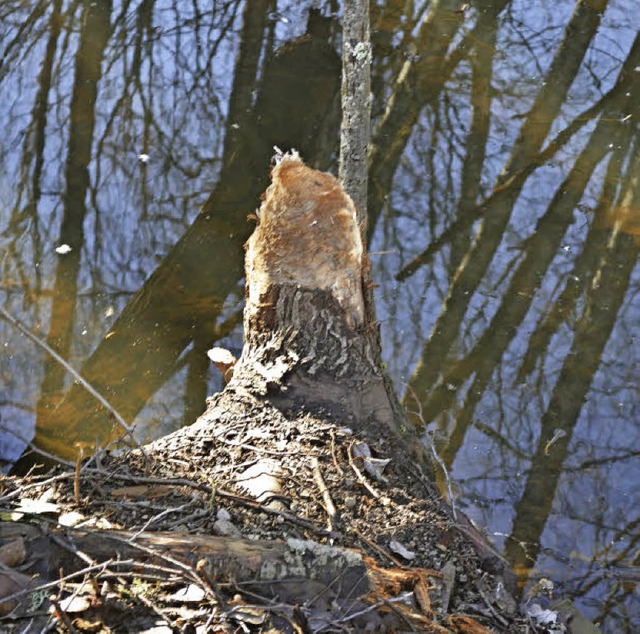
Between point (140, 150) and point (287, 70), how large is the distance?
1951 millimetres

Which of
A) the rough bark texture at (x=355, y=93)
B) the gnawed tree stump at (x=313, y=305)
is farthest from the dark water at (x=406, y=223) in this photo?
the gnawed tree stump at (x=313, y=305)

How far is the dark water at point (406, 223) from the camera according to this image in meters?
5.14

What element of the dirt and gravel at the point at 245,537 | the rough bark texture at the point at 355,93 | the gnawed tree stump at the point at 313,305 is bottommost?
the dirt and gravel at the point at 245,537

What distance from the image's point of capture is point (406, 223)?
6.79 m

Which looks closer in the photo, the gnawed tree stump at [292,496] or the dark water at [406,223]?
the gnawed tree stump at [292,496]

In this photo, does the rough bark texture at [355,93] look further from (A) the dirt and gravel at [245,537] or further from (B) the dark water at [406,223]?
(A) the dirt and gravel at [245,537]

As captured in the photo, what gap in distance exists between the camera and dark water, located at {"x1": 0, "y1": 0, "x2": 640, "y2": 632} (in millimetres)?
5145

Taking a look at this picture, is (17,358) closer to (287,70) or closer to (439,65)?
(287,70)

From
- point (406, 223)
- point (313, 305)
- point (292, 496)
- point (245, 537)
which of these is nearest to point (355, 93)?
point (313, 305)

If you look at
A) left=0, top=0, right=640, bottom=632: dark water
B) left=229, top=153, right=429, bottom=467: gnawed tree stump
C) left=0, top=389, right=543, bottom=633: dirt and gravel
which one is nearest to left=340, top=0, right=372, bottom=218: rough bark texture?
left=0, top=0, right=640, bottom=632: dark water

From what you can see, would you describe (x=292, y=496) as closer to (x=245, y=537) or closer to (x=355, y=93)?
(x=245, y=537)

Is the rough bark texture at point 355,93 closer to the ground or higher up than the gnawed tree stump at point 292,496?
higher up

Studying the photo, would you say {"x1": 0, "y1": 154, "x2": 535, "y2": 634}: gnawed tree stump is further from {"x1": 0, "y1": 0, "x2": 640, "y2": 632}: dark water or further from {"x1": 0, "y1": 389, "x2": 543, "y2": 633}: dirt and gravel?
{"x1": 0, "y1": 0, "x2": 640, "y2": 632}: dark water

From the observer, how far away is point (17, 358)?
544cm
